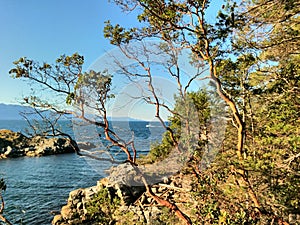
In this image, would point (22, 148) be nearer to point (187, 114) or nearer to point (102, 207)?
point (102, 207)

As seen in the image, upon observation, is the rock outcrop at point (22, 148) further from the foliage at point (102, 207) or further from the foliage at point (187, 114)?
the foliage at point (187, 114)

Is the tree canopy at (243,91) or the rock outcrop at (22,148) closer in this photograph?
the tree canopy at (243,91)

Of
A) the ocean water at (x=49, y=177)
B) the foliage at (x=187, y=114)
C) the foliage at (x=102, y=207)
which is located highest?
the foliage at (x=187, y=114)

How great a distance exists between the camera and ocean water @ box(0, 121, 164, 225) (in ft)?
23.5

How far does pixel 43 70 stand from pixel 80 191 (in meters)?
8.34

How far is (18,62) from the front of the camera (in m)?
5.04

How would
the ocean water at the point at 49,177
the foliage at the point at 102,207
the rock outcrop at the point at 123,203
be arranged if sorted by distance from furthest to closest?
the foliage at the point at 102,207, the rock outcrop at the point at 123,203, the ocean water at the point at 49,177

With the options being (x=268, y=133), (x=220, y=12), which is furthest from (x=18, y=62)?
(x=268, y=133)

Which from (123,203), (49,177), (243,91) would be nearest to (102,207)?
(123,203)

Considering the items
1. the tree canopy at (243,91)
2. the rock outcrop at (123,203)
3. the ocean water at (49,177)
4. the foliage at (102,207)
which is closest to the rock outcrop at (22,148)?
the ocean water at (49,177)

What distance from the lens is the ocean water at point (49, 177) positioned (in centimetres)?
716

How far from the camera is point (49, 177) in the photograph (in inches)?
712

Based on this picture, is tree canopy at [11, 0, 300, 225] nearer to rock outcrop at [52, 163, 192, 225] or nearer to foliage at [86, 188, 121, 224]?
rock outcrop at [52, 163, 192, 225]

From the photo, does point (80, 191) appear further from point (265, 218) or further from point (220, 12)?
point (220, 12)
